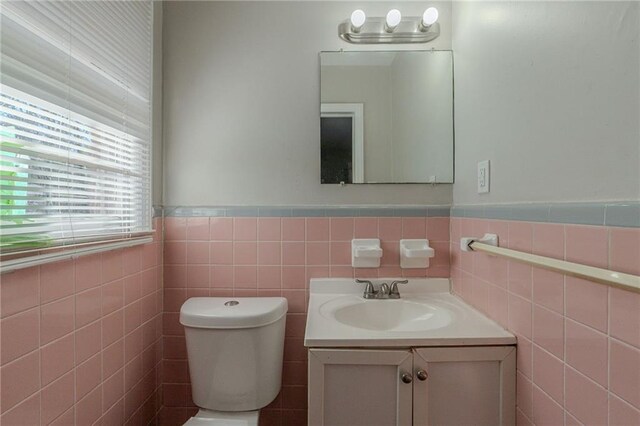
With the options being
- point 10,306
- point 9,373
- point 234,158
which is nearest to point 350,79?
point 234,158

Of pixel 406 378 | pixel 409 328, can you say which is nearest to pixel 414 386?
pixel 406 378

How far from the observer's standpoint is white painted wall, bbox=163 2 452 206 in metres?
1.49

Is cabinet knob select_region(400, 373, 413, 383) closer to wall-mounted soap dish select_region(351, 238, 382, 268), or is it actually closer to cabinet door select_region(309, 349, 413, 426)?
cabinet door select_region(309, 349, 413, 426)

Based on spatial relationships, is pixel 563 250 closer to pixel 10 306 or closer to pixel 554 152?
pixel 554 152

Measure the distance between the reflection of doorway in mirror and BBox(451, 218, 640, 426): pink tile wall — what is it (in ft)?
2.13

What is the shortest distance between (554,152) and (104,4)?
Answer: 1.51 meters

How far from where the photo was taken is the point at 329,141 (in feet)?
4.87

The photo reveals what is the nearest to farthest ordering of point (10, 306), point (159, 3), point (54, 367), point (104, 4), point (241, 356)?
point (10, 306), point (54, 367), point (104, 4), point (241, 356), point (159, 3)

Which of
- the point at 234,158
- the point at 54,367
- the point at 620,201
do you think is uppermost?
the point at 234,158

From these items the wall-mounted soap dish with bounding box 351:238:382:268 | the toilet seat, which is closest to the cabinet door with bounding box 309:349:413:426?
the toilet seat

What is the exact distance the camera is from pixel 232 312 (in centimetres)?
125

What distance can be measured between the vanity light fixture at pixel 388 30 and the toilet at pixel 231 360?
51.4 inches

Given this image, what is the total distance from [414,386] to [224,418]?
78 cm

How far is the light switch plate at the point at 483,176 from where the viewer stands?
3.76 ft
